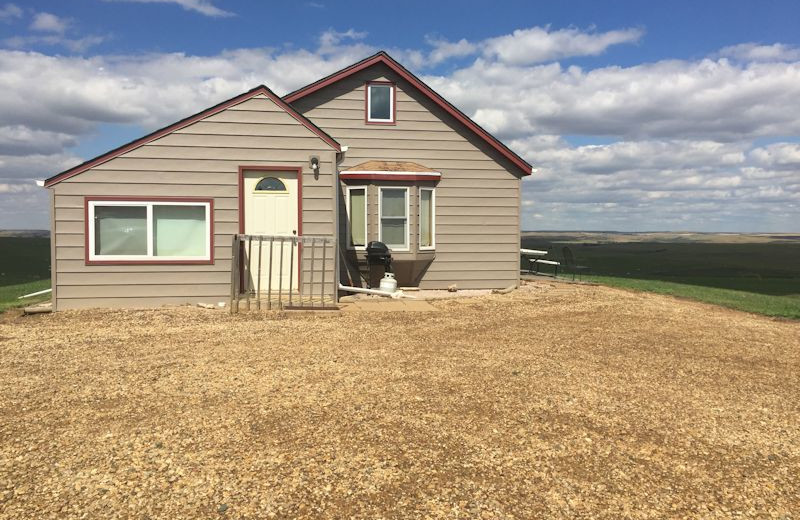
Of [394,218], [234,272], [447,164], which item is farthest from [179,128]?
[447,164]

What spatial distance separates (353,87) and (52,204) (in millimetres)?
7256

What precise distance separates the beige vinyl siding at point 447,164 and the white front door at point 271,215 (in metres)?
2.92

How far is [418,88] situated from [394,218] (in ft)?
11.2

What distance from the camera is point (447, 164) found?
47.0 feet

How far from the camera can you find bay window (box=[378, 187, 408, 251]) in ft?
44.6

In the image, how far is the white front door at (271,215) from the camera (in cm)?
1128

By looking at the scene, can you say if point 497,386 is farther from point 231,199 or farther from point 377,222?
point 377,222

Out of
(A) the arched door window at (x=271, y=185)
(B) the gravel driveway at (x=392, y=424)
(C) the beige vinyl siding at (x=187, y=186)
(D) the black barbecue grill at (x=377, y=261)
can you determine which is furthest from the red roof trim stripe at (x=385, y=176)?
(B) the gravel driveway at (x=392, y=424)

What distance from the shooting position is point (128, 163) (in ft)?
35.2

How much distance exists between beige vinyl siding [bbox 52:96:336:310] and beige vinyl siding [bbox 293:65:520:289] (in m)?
2.84

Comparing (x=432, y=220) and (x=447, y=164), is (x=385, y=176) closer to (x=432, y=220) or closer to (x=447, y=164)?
(x=432, y=220)

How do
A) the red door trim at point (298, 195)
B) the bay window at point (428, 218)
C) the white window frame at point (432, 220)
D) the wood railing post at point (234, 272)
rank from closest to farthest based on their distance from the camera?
the wood railing post at point (234, 272) → the red door trim at point (298, 195) → the white window frame at point (432, 220) → the bay window at point (428, 218)

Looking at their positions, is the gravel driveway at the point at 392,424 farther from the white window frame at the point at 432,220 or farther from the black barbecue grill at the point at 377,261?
the white window frame at the point at 432,220

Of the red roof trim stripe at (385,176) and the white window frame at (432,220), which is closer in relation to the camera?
the red roof trim stripe at (385,176)
